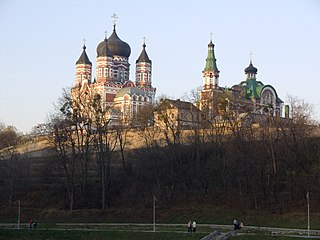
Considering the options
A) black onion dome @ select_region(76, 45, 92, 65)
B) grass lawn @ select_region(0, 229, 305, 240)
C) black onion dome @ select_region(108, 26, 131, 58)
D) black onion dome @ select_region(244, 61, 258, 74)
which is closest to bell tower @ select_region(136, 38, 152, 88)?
black onion dome @ select_region(108, 26, 131, 58)

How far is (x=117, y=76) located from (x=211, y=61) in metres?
16.9

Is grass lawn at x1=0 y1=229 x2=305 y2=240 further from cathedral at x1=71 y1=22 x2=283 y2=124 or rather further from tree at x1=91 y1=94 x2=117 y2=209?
cathedral at x1=71 y1=22 x2=283 y2=124

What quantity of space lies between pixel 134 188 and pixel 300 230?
55.3ft

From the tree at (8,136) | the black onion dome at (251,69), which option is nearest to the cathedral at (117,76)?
the tree at (8,136)

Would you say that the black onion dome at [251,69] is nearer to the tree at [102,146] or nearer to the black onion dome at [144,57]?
the black onion dome at [144,57]

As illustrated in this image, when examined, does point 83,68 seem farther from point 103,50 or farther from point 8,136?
point 8,136

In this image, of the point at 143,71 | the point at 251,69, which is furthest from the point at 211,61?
the point at 143,71

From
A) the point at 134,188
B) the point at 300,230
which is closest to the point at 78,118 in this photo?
the point at 134,188

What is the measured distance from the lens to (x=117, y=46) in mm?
97750

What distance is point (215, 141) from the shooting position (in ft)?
145

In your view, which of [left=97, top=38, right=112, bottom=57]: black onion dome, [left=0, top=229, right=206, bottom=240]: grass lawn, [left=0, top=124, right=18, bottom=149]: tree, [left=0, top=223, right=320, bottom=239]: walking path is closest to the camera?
[left=0, top=229, right=206, bottom=240]: grass lawn

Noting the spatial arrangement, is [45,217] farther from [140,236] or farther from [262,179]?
[262,179]

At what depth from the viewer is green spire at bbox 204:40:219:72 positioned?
9781cm

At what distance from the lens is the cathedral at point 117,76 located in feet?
299
